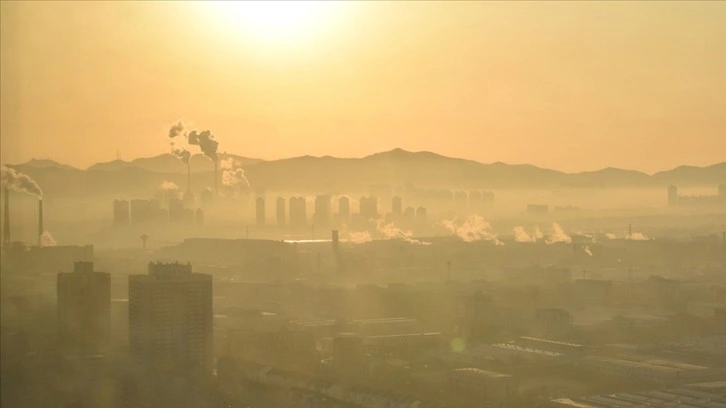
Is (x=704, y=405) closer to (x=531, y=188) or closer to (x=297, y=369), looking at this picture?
(x=297, y=369)

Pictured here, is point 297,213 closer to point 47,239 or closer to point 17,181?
point 47,239

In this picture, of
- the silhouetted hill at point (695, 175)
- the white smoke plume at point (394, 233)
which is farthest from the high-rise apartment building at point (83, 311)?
the white smoke plume at point (394, 233)

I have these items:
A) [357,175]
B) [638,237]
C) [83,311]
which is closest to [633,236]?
[638,237]

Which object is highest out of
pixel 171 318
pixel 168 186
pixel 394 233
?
pixel 168 186

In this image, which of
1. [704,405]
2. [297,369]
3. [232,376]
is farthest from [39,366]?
[704,405]

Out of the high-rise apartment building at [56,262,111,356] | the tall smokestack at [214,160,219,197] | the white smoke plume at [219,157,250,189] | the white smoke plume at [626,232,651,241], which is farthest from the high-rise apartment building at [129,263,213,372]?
the white smoke plume at [626,232,651,241]
